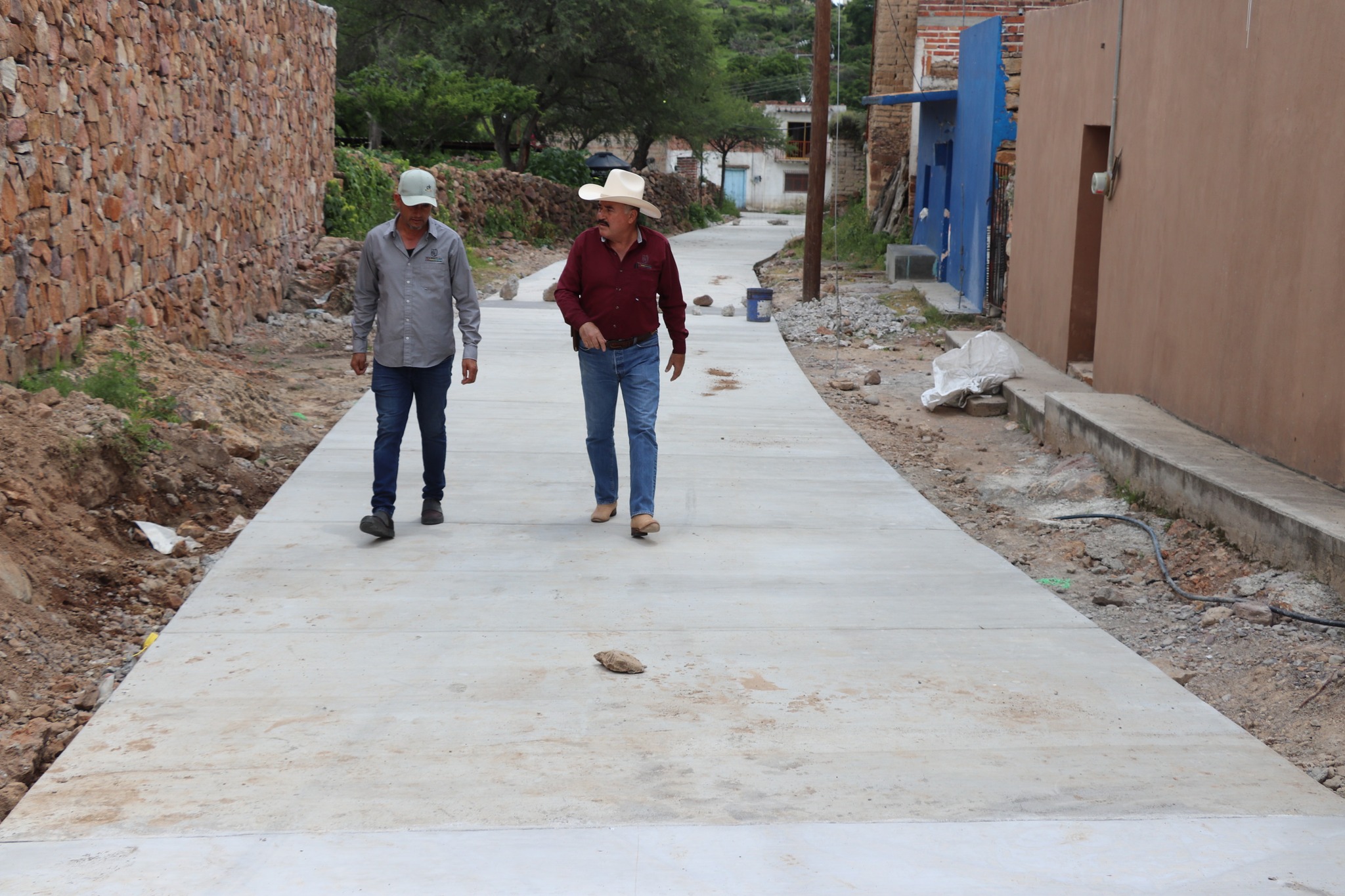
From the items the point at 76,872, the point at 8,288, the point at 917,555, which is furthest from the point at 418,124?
the point at 76,872

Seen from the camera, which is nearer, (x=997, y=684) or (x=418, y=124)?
(x=997, y=684)

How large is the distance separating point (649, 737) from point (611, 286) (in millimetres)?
2786

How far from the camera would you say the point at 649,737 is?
4.02 m

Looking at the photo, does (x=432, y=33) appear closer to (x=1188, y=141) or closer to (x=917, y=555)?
(x=1188, y=141)

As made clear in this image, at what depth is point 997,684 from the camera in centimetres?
451

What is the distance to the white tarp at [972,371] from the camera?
35.4 feet

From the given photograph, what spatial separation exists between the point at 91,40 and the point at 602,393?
4.85 meters

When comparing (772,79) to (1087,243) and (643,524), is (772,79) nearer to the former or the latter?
(1087,243)

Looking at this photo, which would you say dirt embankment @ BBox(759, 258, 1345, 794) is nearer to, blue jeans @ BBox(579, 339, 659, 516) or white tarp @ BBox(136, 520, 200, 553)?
blue jeans @ BBox(579, 339, 659, 516)

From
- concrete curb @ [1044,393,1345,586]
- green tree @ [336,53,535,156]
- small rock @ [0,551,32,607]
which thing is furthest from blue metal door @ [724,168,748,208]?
small rock @ [0,551,32,607]

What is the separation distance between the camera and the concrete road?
10.7 feet

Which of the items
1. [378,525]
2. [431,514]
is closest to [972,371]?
[431,514]

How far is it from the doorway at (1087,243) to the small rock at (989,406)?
1.13 m

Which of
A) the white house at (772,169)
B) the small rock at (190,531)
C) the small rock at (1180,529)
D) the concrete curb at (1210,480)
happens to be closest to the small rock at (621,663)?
the small rock at (190,531)
